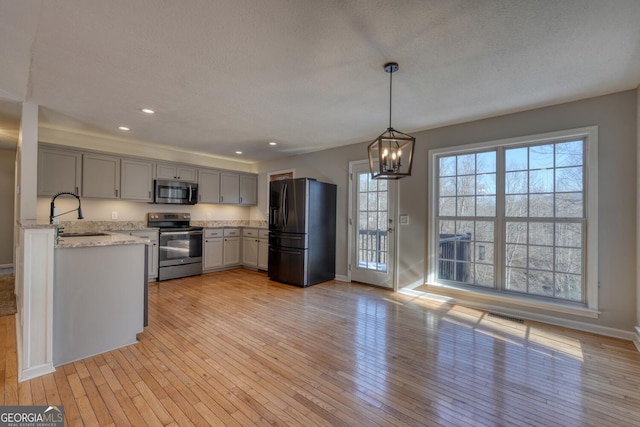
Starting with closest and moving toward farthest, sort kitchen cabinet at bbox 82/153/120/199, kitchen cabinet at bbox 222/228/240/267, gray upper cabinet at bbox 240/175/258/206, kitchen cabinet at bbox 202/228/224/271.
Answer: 1. kitchen cabinet at bbox 82/153/120/199
2. kitchen cabinet at bbox 202/228/224/271
3. kitchen cabinet at bbox 222/228/240/267
4. gray upper cabinet at bbox 240/175/258/206

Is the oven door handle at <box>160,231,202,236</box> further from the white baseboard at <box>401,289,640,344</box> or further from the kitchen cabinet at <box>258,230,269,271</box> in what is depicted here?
the white baseboard at <box>401,289,640,344</box>

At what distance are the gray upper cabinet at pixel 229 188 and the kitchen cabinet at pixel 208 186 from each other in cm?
9

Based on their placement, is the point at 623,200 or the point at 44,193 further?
the point at 44,193

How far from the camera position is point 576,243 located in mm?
3102

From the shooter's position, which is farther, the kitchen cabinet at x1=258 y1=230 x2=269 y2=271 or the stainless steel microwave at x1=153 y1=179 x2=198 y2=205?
the kitchen cabinet at x1=258 y1=230 x2=269 y2=271

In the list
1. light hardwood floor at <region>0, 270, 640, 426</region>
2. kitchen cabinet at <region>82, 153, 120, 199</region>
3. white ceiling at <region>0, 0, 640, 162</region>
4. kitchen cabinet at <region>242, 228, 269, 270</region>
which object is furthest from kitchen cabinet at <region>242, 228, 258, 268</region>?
white ceiling at <region>0, 0, 640, 162</region>

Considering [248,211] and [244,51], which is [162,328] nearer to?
[244,51]

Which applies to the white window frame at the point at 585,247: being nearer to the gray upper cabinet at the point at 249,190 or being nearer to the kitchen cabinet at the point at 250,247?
the kitchen cabinet at the point at 250,247

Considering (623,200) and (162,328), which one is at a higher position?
(623,200)

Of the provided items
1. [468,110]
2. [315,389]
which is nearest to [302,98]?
[468,110]

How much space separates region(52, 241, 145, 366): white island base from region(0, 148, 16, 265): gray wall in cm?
516

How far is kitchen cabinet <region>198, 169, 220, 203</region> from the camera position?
563 centimetres

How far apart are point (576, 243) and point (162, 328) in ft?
14.9

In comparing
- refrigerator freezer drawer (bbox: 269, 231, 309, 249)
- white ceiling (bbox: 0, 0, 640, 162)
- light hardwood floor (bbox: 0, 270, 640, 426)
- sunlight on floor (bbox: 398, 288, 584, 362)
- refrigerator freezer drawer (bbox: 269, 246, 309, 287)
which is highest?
white ceiling (bbox: 0, 0, 640, 162)
